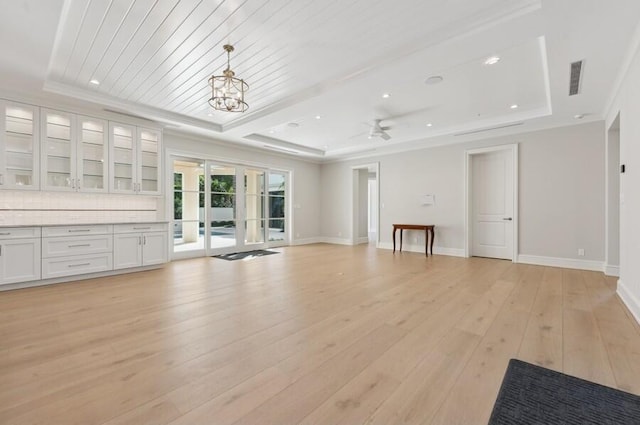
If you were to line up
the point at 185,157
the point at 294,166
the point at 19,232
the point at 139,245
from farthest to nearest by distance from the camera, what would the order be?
the point at 294,166, the point at 185,157, the point at 139,245, the point at 19,232

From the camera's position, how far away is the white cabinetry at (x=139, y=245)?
4820 mm

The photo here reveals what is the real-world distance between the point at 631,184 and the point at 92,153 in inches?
292

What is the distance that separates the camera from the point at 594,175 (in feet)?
16.5

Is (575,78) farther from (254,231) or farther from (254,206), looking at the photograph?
(254,231)

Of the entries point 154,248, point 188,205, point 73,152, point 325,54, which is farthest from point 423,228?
point 73,152

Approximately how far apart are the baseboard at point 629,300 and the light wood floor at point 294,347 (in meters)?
0.09

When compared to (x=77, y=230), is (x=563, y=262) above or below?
below

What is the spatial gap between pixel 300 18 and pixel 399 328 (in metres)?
2.99

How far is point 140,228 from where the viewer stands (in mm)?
5070

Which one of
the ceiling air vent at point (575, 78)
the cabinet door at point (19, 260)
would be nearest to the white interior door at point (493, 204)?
the ceiling air vent at point (575, 78)

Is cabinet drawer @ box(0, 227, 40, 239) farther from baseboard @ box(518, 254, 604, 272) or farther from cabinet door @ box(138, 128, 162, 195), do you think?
baseboard @ box(518, 254, 604, 272)

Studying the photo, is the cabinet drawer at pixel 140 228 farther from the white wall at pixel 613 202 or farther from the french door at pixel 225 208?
the white wall at pixel 613 202

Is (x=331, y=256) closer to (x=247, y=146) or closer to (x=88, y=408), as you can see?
(x=247, y=146)

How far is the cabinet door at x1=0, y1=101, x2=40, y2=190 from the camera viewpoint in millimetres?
4039
